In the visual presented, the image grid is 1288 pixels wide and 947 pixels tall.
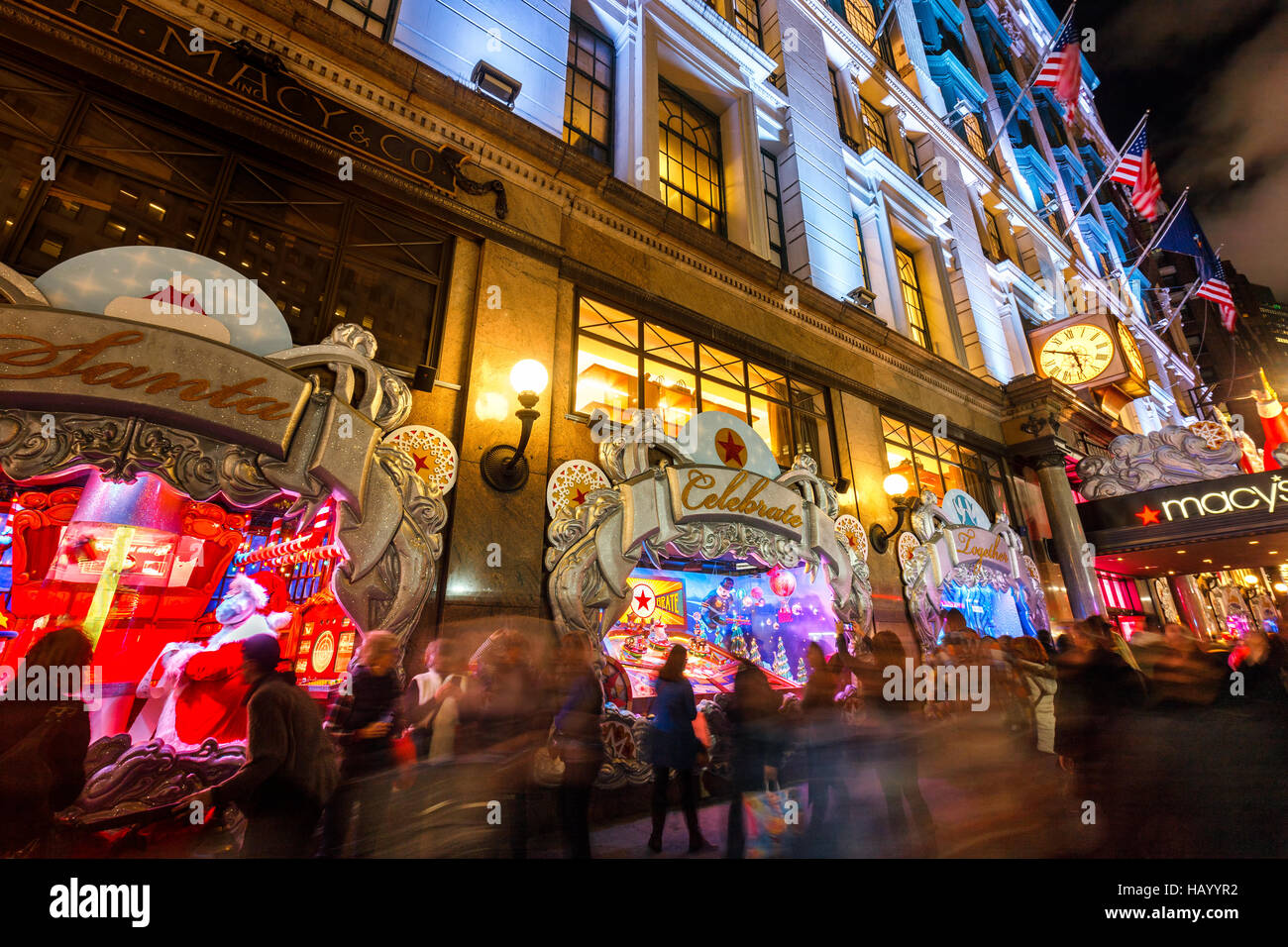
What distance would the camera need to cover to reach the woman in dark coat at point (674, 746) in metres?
4.45

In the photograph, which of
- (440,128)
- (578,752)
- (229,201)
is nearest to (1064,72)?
(440,128)

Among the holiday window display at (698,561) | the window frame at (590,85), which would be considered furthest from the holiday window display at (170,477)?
the window frame at (590,85)

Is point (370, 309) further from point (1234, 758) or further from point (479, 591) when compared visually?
point (1234, 758)

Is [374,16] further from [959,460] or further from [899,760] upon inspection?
[959,460]

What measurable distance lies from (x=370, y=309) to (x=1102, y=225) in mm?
40844

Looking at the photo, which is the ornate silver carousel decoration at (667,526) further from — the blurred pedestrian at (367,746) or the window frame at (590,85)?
the window frame at (590,85)

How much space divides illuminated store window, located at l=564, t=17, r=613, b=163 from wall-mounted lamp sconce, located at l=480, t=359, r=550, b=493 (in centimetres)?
601

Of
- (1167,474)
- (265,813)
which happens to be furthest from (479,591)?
(1167,474)

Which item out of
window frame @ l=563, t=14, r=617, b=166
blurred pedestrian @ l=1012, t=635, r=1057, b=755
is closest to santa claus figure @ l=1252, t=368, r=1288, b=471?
blurred pedestrian @ l=1012, t=635, r=1057, b=755

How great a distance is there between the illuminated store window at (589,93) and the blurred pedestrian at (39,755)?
10019 millimetres

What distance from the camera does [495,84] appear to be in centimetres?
779

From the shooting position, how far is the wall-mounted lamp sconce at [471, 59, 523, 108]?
7719 mm

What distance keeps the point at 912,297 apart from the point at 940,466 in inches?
250

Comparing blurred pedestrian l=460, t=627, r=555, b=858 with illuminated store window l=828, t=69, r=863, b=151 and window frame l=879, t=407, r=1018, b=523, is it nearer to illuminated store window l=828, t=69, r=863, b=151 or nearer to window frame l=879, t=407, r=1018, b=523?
window frame l=879, t=407, r=1018, b=523
